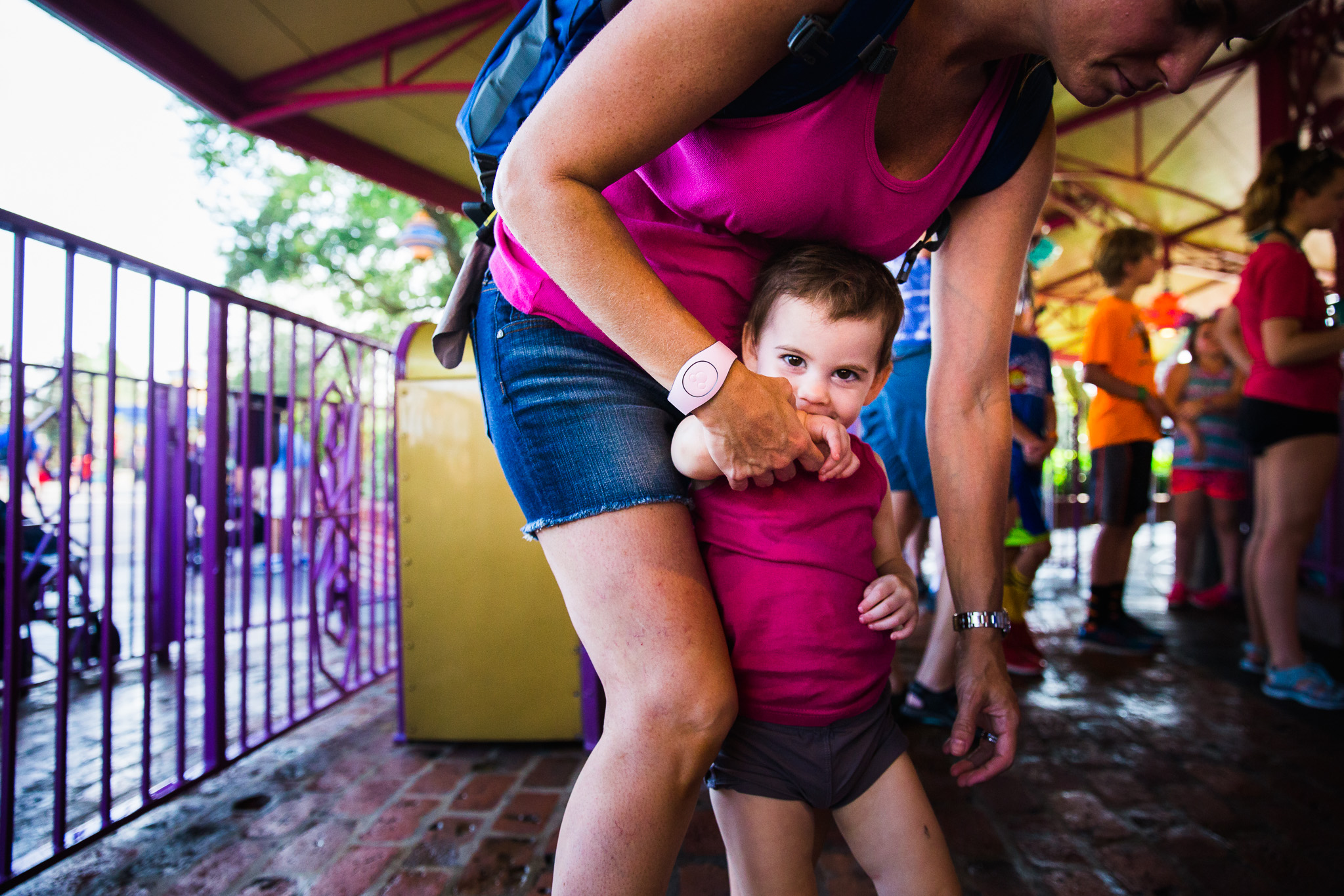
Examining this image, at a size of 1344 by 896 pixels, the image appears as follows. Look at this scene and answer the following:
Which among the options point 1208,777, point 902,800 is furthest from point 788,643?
point 1208,777

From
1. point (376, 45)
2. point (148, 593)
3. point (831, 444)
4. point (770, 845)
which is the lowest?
point (770, 845)

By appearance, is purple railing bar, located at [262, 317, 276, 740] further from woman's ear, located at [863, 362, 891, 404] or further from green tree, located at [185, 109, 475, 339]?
green tree, located at [185, 109, 475, 339]

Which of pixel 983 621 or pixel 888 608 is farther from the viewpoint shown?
pixel 983 621

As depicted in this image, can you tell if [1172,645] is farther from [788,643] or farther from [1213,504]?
[788,643]

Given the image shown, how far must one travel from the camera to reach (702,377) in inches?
33.3

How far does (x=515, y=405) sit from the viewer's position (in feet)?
3.25

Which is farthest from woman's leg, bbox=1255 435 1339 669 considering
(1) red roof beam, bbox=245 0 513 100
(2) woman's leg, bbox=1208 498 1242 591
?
(1) red roof beam, bbox=245 0 513 100

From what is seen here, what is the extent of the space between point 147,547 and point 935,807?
2.51m

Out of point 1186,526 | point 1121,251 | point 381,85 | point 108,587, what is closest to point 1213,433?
point 1186,526

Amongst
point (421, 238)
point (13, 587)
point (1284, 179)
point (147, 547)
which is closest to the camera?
point (13, 587)

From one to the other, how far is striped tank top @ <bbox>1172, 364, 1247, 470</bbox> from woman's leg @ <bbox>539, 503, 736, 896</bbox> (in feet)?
15.6

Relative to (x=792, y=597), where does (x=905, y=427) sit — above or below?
above

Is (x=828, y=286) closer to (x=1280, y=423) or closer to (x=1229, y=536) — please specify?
(x=1280, y=423)

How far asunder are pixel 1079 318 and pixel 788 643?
64.0ft
